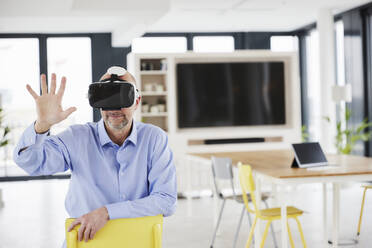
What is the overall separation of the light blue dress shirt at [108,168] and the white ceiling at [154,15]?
525 cm

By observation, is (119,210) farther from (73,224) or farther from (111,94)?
(111,94)

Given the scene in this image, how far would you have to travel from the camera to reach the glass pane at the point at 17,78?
33.9ft

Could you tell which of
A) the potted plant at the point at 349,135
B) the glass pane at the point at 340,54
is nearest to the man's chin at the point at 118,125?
the potted plant at the point at 349,135

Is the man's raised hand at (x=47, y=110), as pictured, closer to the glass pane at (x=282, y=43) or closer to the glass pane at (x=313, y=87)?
the glass pane at (x=313, y=87)

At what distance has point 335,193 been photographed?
448 cm

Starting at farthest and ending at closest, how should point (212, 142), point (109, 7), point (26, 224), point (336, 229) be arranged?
1. point (212, 142)
2. point (109, 7)
3. point (26, 224)
4. point (336, 229)

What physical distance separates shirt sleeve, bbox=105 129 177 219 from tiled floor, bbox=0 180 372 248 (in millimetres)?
3318

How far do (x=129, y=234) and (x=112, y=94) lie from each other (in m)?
0.40

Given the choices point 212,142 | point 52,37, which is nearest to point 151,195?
point 212,142

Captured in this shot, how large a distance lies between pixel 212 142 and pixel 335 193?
3.52 m

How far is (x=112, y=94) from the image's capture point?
5.08 feet

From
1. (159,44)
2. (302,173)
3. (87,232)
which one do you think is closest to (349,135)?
(159,44)

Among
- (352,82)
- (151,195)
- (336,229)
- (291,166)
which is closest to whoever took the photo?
(151,195)

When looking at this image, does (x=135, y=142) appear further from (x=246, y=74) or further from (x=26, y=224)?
(x=246, y=74)
